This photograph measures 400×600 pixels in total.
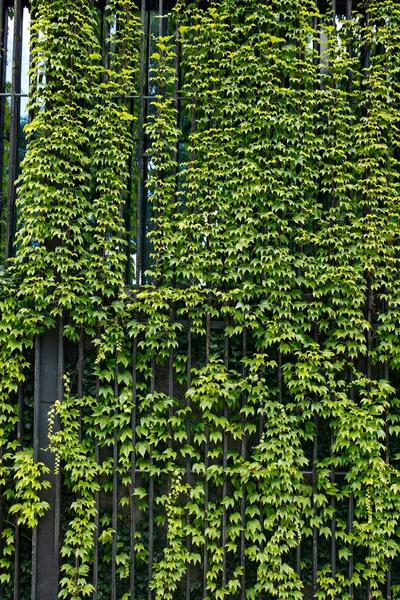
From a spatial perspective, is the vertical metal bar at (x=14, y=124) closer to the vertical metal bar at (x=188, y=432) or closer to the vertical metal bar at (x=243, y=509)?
the vertical metal bar at (x=188, y=432)

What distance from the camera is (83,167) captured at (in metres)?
6.06

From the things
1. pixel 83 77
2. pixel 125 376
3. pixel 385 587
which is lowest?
pixel 385 587

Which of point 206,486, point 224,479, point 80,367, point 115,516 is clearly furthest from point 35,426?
point 224,479

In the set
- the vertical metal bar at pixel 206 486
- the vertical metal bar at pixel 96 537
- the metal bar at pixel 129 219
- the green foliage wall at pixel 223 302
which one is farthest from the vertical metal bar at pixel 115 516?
Answer: the metal bar at pixel 129 219

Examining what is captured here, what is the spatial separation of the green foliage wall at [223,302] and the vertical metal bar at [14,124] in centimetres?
28

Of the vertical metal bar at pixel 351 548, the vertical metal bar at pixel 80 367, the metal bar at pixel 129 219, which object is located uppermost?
the metal bar at pixel 129 219

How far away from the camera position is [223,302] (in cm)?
591

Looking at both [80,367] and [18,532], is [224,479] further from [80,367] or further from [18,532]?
[18,532]

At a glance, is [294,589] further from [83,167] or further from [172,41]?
[172,41]

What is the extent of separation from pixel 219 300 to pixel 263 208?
3.84ft

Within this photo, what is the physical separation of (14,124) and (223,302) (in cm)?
322

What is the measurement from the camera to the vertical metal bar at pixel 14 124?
6098 mm

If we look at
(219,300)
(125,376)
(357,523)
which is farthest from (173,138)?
(357,523)

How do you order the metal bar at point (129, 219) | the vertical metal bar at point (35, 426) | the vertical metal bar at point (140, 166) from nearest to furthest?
1. the vertical metal bar at point (35, 426)
2. the vertical metal bar at point (140, 166)
3. the metal bar at point (129, 219)
